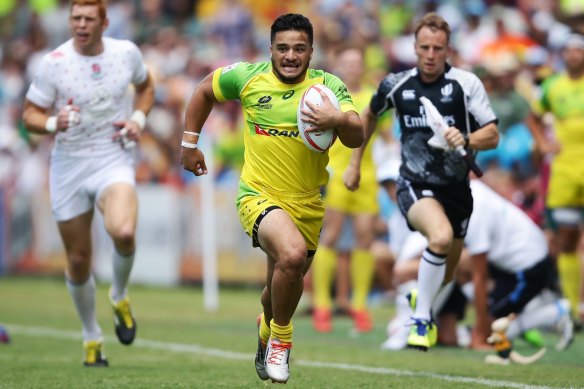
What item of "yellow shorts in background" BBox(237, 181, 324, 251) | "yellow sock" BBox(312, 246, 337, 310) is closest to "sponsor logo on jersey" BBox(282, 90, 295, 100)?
"yellow shorts in background" BBox(237, 181, 324, 251)

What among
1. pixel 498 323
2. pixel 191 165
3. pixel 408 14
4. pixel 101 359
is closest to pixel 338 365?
pixel 498 323

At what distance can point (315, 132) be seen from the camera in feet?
24.5

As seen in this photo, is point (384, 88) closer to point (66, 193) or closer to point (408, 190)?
point (408, 190)

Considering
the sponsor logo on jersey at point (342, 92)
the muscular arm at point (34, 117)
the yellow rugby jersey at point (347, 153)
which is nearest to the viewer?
the sponsor logo on jersey at point (342, 92)

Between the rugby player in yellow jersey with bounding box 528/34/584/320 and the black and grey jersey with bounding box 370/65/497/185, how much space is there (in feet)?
12.4

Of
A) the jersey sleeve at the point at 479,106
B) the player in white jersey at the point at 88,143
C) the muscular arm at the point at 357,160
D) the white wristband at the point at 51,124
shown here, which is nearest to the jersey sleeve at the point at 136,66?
the player in white jersey at the point at 88,143

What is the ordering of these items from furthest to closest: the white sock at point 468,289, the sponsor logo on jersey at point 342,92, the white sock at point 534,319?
the white sock at point 468,289 → the white sock at point 534,319 → the sponsor logo on jersey at point 342,92

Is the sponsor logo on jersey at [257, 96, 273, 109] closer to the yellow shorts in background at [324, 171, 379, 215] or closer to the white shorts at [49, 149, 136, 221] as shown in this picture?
the white shorts at [49, 149, 136, 221]

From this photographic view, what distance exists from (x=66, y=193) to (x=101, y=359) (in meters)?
1.38

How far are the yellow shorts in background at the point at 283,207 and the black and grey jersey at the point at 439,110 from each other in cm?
158

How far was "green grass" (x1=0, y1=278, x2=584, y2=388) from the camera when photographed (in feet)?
27.6

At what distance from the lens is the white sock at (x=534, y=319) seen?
10898mm

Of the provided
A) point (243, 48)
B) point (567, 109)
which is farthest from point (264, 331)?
point (243, 48)

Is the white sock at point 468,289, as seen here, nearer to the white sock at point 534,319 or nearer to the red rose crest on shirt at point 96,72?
the white sock at point 534,319
